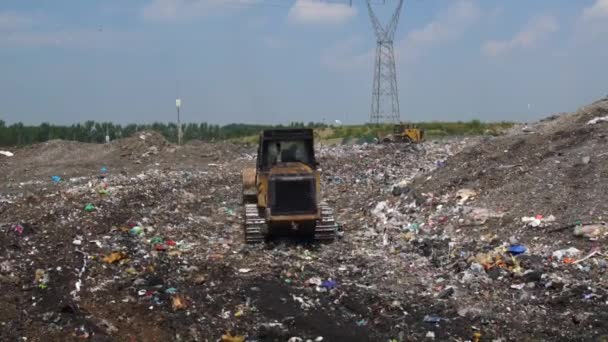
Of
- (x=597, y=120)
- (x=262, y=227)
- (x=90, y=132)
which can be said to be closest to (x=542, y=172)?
(x=597, y=120)

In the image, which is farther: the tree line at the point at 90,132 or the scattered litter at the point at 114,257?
the tree line at the point at 90,132

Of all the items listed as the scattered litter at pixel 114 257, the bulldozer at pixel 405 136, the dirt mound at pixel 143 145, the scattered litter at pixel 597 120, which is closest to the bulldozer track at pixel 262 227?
the scattered litter at pixel 114 257

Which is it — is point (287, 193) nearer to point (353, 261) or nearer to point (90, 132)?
point (353, 261)

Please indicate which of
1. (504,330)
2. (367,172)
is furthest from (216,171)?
(504,330)

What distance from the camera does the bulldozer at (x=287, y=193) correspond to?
1067cm

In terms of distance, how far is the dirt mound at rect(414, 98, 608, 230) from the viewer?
1101 centimetres

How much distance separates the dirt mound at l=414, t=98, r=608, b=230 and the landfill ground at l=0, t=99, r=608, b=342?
4 centimetres

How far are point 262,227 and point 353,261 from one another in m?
1.68

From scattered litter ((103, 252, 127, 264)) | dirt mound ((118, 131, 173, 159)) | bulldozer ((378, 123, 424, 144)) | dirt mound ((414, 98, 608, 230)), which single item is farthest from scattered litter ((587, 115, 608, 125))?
bulldozer ((378, 123, 424, 144))

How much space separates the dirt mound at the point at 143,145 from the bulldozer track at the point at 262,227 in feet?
51.0

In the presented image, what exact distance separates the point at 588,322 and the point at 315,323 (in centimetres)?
256

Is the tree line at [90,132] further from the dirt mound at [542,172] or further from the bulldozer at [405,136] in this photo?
the dirt mound at [542,172]

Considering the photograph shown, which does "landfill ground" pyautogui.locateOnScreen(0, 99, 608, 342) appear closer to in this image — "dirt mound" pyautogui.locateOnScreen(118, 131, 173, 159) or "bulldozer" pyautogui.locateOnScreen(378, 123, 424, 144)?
"dirt mound" pyautogui.locateOnScreen(118, 131, 173, 159)

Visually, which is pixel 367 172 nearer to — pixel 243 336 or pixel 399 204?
pixel 399 204
